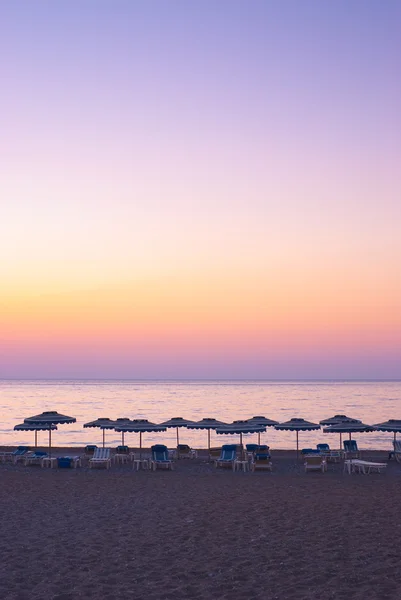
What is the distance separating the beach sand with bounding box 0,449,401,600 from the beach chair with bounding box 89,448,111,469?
156 inches

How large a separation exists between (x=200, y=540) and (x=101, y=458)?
11.2 metres

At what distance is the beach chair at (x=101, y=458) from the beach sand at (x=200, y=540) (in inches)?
156

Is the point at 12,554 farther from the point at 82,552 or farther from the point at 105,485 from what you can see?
the point at 105,485

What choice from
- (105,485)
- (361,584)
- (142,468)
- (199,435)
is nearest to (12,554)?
(361,584)

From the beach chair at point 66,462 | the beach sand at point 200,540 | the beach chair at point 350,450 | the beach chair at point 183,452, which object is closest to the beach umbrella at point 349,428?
the beach chair at point 350,450

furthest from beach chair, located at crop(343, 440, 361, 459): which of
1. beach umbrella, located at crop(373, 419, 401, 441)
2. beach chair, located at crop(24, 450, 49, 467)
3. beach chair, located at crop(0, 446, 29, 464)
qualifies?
beach chair, located at crop(0, 446, 29, 464)

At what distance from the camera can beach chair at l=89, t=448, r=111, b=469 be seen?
789 inches

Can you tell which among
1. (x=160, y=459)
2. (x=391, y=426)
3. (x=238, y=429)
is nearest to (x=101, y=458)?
(x=160, y=459)

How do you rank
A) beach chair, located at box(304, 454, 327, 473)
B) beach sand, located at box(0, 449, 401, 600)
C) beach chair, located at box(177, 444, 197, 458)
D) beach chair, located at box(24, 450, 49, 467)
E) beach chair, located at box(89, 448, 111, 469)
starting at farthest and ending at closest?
beach chair, located at box(177, 444, 197, 458) < beach chair, located at box(24, 450, 49, 467) < beach chair, located at box(89, 448, 111, 469) < beach chair, located at box(304, 454, 327, 473) < beach sand, located at box(0, 449, 401, 600)

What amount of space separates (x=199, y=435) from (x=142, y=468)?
2205 centimetres

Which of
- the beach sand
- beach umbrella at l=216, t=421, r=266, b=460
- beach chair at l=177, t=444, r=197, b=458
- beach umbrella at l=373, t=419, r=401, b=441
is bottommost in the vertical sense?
beach chair at l=177, t=444, r=197, b=458

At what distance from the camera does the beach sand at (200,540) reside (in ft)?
23.7

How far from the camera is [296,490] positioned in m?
14.5

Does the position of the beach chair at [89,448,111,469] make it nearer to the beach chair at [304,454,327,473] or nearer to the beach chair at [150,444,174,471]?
the beach chair at [150,444,174,471]
